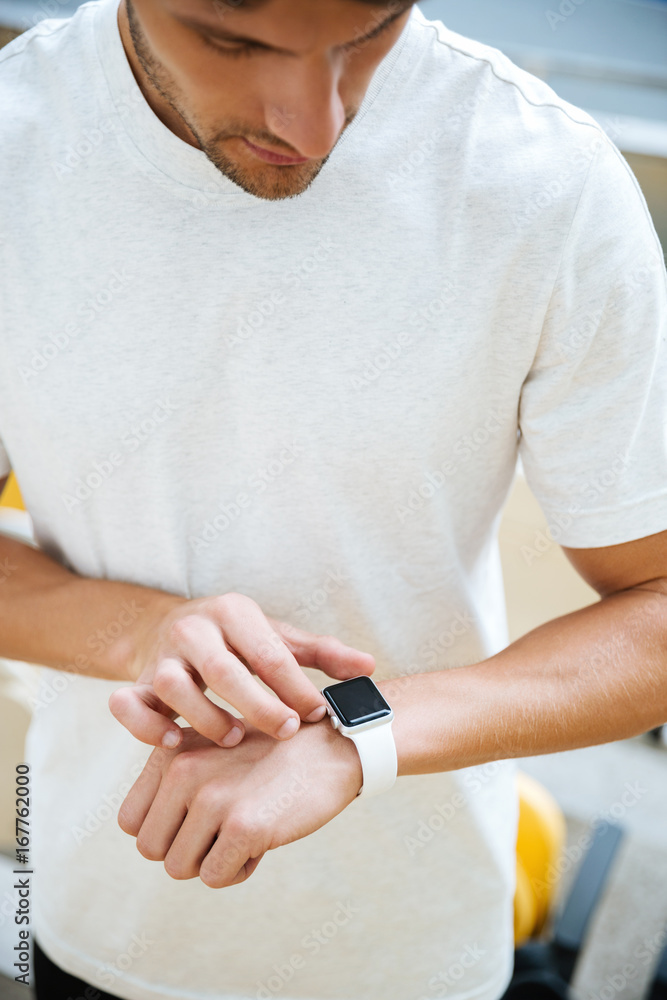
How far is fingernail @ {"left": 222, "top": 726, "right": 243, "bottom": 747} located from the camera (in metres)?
0.72

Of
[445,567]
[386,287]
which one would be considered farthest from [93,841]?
[386,287]

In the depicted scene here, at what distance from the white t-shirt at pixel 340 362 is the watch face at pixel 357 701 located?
149 mm

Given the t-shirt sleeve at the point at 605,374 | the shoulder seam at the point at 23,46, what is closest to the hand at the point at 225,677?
the t-shirt sleeve at the point at 605,374

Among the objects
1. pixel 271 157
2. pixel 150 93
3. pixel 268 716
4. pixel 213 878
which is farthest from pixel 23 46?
pixel 213 878

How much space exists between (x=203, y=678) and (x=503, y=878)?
19.9 inches

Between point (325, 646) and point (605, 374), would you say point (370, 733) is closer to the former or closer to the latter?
point (325, 646)

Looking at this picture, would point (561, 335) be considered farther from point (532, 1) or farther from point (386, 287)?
point (532, 1)

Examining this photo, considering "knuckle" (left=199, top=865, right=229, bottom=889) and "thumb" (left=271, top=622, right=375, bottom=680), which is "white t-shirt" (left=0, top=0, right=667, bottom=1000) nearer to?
"thumb" (left=271, top=622, right=375, bottom=680)

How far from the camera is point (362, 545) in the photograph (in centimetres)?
86

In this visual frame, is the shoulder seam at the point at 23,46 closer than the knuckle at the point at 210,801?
No

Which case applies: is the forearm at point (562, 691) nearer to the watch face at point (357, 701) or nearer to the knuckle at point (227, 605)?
the watch face at point (357, 701)

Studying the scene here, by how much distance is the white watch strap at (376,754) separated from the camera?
0.71 metres

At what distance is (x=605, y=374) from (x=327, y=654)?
→ 350 millimetres

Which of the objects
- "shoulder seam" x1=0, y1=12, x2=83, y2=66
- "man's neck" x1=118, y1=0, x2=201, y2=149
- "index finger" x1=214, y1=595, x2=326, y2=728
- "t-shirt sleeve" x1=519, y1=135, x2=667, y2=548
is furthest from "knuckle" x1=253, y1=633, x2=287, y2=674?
"shoulder seam" x1=0, y1=12, x2=83, y2=66
